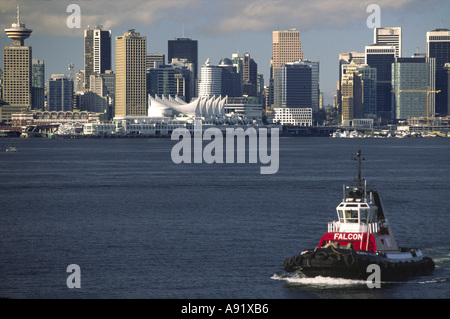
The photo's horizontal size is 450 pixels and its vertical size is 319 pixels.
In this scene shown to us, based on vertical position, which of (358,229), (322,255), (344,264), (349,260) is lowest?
(344,264)

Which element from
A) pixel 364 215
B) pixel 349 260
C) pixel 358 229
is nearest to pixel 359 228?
pixel 358 229

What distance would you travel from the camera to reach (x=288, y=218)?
55.0 m

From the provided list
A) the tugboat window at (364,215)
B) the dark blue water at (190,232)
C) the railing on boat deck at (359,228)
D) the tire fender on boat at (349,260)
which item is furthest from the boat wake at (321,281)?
the tugboat window at (364,215)

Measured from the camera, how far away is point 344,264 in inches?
1366

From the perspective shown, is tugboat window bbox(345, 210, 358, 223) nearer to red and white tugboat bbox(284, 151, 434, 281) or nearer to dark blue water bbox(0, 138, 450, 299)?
red and white tugboat bbox(284, 151, 434, 281)

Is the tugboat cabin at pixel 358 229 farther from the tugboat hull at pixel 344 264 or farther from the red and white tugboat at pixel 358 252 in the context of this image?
the tugboat hull at pixel 344 264

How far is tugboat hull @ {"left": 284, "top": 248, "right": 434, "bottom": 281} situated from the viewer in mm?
34750

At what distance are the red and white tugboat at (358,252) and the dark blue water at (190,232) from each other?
0.52 metres

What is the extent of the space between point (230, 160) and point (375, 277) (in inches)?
3887

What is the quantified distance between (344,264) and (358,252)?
75 cm

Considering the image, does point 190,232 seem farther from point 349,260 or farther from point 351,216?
point 349,260

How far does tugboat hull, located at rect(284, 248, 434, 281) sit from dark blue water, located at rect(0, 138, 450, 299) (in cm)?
39

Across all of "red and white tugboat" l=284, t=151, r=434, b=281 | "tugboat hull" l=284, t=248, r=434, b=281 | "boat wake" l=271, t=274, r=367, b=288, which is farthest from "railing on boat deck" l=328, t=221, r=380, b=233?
"boat wake" l=271, t=274, r=367, b=288

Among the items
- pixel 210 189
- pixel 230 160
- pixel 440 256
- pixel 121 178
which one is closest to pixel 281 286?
pixel 440 256
